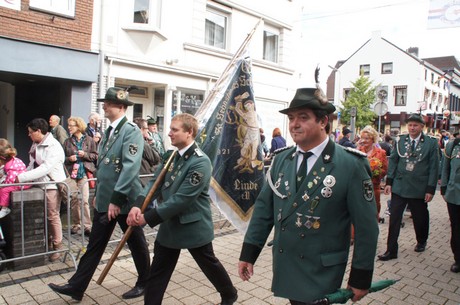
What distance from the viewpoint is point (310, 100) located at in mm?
2469

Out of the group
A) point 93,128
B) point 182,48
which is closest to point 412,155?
point 93,128

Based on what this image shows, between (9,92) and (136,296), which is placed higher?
(9,92)

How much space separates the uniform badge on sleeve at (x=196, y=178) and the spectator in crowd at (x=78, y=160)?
3.79 metres

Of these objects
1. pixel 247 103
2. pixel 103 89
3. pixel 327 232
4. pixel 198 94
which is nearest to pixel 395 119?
pixel 198 94

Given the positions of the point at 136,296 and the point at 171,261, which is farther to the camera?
the point at 136,296

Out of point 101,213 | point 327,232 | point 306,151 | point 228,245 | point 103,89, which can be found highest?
point 103,89

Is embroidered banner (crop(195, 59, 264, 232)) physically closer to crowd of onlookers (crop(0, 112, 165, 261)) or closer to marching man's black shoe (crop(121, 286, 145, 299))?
marching man's black shoe (crop(121, 286, 145, 299))

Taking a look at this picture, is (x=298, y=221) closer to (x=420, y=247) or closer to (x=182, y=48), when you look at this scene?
(x=420, y=247)

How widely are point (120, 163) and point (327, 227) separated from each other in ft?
7.85

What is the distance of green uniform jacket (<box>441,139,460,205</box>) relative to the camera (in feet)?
18.2

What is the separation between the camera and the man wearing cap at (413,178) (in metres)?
5.84

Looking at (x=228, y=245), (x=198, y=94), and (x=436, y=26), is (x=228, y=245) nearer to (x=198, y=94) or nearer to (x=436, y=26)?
(x=436, y=26)

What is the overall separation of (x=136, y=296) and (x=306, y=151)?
271 cm

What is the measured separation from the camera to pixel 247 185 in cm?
559
